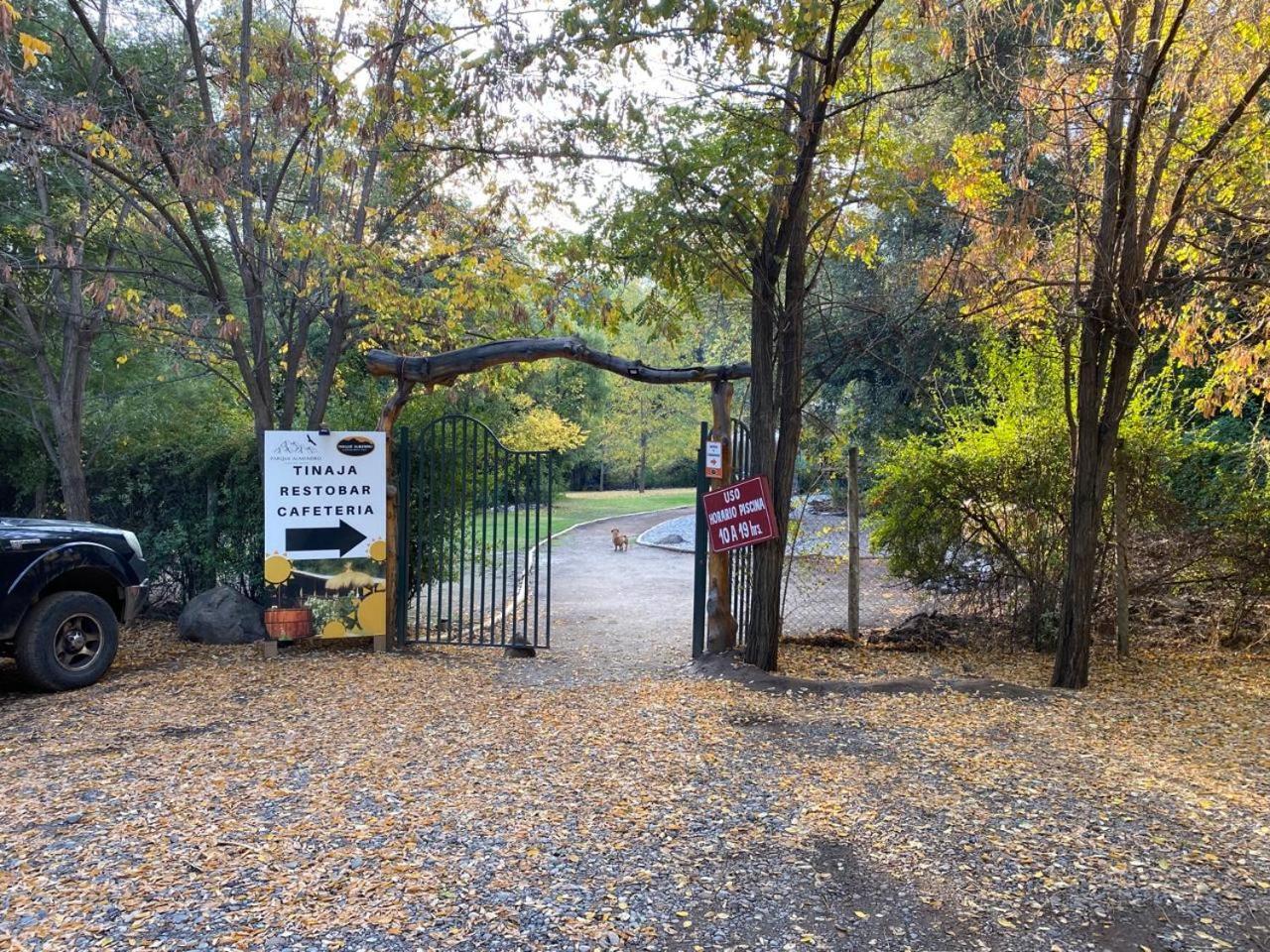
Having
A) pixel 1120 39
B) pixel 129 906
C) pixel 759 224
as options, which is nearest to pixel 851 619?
pixel 759 224

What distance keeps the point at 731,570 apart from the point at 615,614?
365 centimetres

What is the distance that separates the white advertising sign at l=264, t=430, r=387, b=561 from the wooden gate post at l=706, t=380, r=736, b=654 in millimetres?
2983

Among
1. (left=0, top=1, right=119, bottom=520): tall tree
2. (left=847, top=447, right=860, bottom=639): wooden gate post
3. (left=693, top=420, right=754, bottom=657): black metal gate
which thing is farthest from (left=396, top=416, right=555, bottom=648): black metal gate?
(left=0, top=1, right=119, bottom=520): tall tree

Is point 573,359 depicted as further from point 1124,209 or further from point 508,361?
point 1124,209

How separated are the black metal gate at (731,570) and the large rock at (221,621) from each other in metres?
4.08

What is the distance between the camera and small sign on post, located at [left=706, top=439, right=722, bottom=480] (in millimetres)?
7180

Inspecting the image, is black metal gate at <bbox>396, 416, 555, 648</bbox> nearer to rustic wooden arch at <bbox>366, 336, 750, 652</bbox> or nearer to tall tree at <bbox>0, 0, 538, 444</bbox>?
rustic wooden arch at <bbox>366, 336, 750, 652</bbox>

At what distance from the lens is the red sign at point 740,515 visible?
6617 mm

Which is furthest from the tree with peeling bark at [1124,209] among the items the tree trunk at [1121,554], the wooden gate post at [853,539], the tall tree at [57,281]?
the tall tree at [57,281]

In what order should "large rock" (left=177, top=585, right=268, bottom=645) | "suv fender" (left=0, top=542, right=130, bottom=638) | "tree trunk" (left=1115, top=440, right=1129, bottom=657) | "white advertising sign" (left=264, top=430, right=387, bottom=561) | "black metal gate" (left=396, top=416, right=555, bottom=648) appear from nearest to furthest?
"suv fender" (left=0, top=542, right=130, bottom=638) → "tree trunk" (left=1115, top=440, right=1129, bottom=657) → "white advertising sign" (left=264, top=430, right=387, bottom=561) → "black metal gate" (left=396, top=416, right=555, bottom=648) → "large rock" (left=177, top=585, right=268, bottom=645)

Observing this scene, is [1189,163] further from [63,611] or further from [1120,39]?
[63,611]

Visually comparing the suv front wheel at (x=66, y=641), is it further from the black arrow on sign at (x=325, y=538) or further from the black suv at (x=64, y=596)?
the black arrow on sign at (x=325, y=538)

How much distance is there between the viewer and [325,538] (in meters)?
7.47

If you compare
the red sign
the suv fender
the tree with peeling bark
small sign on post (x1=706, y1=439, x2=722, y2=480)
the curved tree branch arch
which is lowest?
the suv fender
